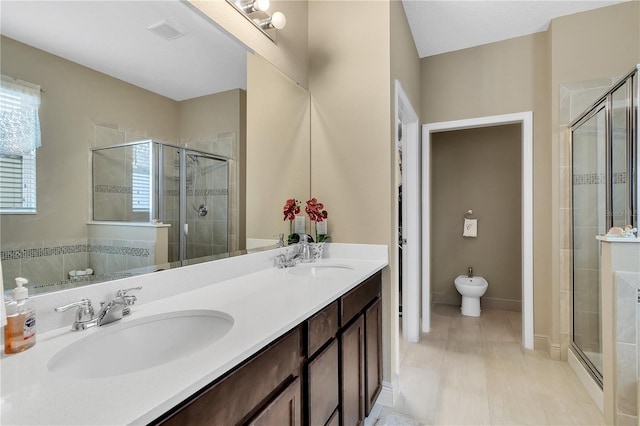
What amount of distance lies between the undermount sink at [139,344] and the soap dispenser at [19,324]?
9cm

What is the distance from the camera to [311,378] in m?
1.08

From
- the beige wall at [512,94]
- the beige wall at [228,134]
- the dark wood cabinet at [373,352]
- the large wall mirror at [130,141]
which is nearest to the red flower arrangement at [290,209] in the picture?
the large wall mirror at [130,141]

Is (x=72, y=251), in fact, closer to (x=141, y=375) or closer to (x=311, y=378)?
(x=141, y=375)

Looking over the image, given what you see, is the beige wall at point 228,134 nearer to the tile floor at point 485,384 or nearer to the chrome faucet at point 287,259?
the chrome faucet at point 287,259

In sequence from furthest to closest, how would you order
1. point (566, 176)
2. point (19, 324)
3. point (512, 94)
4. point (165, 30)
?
1. point (512, 94)
2. point (566, 176)
3. point (165, 30)
4. point (19, 324)

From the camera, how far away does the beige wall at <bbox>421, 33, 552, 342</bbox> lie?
2.67 m

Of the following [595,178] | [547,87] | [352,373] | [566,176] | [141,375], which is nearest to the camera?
[141,375]

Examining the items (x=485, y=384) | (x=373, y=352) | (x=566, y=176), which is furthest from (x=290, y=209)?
(x=566, y=176)

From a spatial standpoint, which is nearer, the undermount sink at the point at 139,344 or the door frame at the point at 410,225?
the undermount sink at the point at 139,344

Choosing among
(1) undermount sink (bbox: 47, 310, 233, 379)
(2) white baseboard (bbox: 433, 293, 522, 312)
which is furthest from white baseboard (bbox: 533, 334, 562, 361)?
(1) undermount sink (bbox: 47, 310, 233, 379)

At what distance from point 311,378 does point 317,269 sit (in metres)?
0.83

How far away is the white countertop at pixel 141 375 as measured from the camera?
0.50m

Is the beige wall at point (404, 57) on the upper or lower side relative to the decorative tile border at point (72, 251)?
upper

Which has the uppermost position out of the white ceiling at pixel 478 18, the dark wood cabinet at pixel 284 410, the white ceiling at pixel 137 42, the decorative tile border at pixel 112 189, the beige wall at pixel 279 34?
the white ceiling at pixel 478 18
